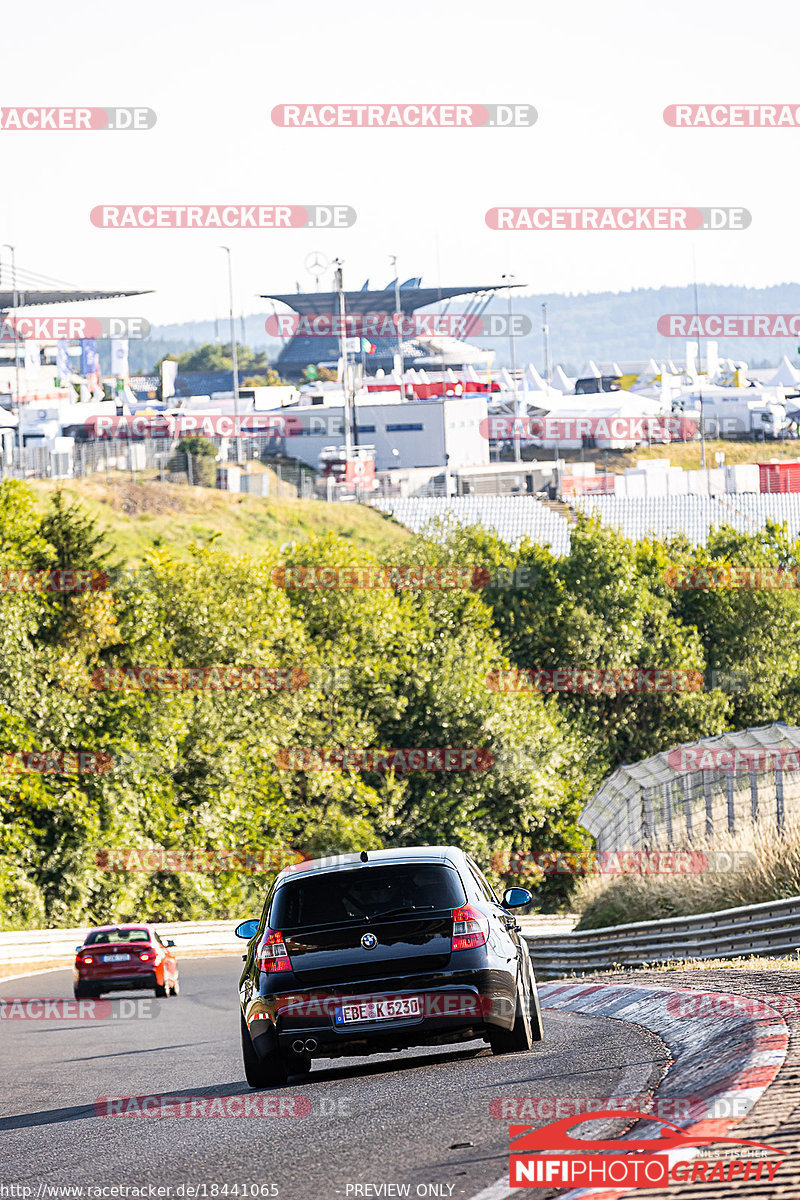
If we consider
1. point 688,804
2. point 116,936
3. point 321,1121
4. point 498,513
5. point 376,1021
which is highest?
point 498,513

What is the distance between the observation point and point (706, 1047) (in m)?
9.27

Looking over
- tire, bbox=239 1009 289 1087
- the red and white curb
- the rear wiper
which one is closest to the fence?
the red and white curb

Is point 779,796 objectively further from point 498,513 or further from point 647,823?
point 498,513

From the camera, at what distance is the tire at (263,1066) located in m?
9.77

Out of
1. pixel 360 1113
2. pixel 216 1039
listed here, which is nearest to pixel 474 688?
pixel 216 1039

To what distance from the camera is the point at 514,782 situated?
5488 centimetres

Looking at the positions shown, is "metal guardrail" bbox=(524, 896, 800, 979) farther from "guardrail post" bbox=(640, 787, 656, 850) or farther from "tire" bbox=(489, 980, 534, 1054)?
"tire" bbox=(489, 980, 534, 1054)

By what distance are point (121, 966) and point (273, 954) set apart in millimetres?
14748

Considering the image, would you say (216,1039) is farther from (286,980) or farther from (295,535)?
(295,535)

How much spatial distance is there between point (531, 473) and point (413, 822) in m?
62.8

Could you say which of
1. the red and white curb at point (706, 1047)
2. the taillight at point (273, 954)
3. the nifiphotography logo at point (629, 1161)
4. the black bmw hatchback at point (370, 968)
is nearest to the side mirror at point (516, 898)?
the black bmw hatchback at point (370, 968)

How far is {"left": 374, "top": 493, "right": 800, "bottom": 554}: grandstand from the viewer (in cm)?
8931

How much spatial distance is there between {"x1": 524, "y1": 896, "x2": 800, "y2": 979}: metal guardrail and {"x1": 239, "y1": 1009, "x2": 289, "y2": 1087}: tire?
7.38 metres

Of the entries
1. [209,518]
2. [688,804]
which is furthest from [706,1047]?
[209,518]
